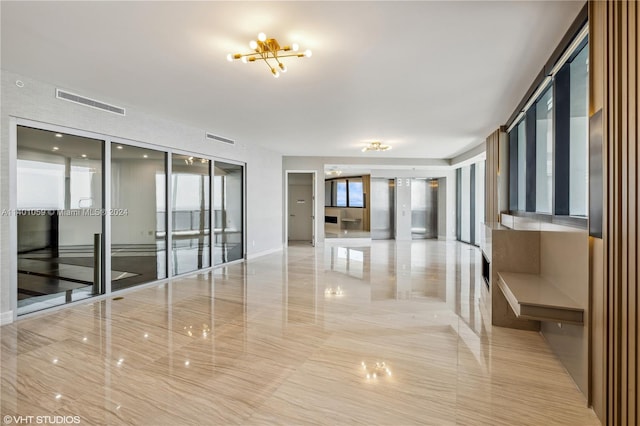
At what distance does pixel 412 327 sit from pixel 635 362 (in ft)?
7.16

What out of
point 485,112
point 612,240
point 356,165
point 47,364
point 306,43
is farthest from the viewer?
point 356,165

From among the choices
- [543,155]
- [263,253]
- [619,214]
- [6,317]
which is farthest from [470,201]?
[6,317]

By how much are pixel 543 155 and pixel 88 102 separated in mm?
6827

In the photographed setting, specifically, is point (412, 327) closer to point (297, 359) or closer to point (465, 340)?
point (465, 340)

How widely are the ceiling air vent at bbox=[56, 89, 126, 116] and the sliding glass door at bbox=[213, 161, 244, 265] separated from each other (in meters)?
2.56

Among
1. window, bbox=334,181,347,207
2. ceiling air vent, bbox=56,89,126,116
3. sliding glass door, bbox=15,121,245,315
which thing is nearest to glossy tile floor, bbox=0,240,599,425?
sliding glass door, bbox=15,121,245,315

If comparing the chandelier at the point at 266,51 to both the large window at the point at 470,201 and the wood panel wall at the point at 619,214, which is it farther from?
the large window at the point at 470,201

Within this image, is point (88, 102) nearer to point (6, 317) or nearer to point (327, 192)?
point (6, 317)

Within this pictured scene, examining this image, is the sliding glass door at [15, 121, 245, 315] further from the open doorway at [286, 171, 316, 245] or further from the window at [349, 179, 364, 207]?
the window at [349, 179, 364, 207]

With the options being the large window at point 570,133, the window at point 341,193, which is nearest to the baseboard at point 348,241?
the window at point 341,193

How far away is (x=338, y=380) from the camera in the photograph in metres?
2.67

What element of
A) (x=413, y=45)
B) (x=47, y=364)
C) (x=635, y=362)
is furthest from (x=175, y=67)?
(x=635, y=362)

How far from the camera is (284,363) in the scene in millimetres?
2957

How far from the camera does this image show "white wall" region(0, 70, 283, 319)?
12.8 ft
